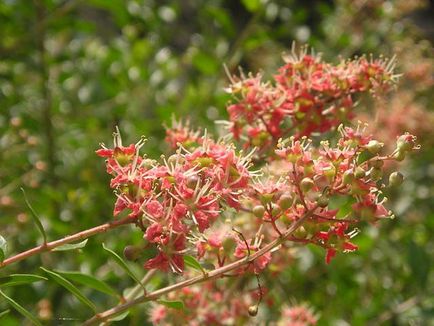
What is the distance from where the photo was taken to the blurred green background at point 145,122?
2.73 m

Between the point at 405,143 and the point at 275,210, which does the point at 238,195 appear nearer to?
A: the point at 275,210

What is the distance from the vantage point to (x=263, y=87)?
75.5 inches

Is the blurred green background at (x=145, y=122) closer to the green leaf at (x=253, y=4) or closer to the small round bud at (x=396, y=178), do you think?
the green leaf at (x=253, y=4)

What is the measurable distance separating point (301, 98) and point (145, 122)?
4.67ft

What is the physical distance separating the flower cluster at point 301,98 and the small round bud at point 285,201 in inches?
19.7

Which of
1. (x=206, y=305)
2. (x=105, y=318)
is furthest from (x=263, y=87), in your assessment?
(x=105, y=318)

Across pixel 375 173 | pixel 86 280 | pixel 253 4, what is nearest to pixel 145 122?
pixel 253 4

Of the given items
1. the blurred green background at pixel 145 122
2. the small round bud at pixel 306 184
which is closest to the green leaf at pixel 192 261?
the small round bud at pixel 306 184

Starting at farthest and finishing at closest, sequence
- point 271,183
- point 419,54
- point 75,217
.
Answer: point 419,54
point 75,217
point 271,183

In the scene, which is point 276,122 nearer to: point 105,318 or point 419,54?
point 105,318

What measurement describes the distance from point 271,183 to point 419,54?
7.43 feet

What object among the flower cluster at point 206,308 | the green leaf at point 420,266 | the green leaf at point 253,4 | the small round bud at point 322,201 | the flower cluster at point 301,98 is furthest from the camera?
the green leaf at point 253,4

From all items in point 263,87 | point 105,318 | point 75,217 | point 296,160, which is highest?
point 296,160

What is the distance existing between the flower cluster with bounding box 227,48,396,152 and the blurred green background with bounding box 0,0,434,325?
597mm
